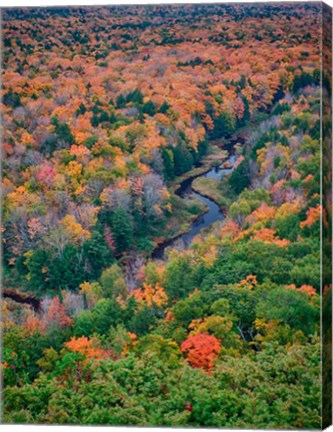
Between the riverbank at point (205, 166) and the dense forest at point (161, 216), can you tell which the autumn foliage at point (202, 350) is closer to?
the dense forest at point (161, 216)

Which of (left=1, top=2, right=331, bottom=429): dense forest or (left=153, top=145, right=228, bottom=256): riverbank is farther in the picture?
(left=153, top=145, right=228, bottom=256): riverbank

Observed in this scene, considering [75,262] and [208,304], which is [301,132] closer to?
[208,304]

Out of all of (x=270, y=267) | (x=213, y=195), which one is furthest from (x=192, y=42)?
(x=270, y=267)

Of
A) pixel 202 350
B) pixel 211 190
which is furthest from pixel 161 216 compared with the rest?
pixel 202 350

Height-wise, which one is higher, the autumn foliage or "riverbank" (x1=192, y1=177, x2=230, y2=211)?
"riverbank" (x1=192, y1=177, x2=230, y2=211)

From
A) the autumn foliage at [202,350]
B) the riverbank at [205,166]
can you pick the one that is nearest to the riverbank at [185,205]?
the riverbank at [205,166]

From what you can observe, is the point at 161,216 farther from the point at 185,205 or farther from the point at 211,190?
the point at 211,190

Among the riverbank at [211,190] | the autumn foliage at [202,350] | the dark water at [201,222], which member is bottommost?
the autumn foliage at [202,350]

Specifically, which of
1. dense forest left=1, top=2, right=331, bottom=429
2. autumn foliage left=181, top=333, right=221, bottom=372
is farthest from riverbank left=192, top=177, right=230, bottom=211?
autumn foliage left=181, top=333, right=221, bottom=372

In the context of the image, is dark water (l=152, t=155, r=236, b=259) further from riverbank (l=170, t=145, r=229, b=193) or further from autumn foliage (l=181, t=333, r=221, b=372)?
autumn foliage (l=181, t=333, r=221, b=372)
